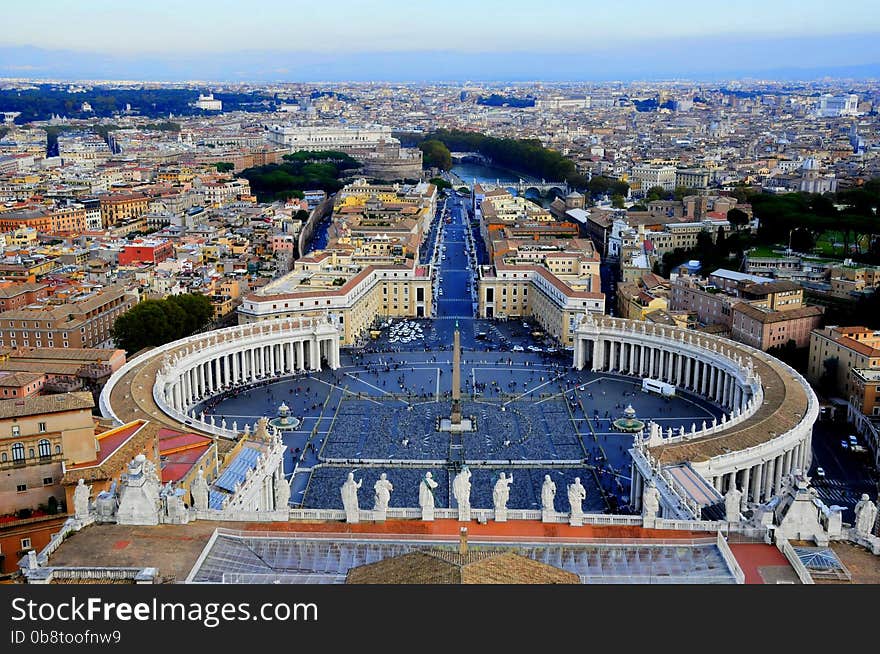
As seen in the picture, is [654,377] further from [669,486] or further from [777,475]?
[669,486]

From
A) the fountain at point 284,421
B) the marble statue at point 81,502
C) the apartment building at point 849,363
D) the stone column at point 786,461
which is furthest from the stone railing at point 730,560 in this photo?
the fountain at point 284,421

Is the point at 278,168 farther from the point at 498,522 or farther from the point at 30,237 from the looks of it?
the point at 498,522

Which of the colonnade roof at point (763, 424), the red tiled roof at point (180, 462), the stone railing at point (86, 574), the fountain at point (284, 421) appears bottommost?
the fountain at point (284, 421)

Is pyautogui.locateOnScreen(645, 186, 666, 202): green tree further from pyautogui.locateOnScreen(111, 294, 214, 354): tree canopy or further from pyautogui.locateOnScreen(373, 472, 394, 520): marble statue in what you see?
pyautogui.locateOnScreen(373, 472, 394, 520): marble statue

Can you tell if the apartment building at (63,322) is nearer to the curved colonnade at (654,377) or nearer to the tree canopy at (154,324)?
the tree canopy at (154,324)

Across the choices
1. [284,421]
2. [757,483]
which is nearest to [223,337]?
[284,421]

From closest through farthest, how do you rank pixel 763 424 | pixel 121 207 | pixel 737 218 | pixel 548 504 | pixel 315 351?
pixel 548 504 → pixel 763 424 → pixel 315 351 → pixel 737 218 → pixel 121 207

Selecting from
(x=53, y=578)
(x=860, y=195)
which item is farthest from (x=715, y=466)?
(x=860, y=195)
